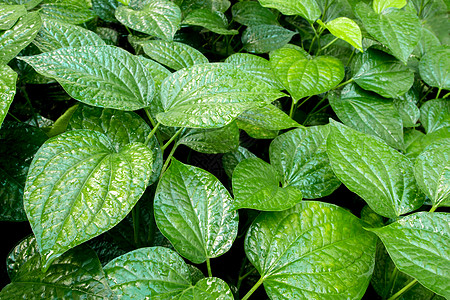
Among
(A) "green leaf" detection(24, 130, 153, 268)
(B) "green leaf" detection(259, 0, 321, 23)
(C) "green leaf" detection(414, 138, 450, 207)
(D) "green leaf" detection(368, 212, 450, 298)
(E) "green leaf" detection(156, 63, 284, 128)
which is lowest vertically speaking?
(D) "green leaf" detection(368, 212, 450, 298)

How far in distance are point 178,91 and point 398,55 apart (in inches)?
25.2

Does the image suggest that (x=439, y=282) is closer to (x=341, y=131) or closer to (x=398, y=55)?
(x=341, y=131)

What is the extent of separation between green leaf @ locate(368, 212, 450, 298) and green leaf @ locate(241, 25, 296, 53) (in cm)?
80

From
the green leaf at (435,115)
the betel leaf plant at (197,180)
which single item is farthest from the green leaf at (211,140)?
the green leaf at (435,115)

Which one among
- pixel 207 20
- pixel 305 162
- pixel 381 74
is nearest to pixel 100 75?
pixel 305 162

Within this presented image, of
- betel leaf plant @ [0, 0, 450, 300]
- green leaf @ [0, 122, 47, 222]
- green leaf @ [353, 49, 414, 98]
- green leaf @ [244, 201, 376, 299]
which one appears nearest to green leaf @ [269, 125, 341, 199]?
betel leaf plant @ [0, 0, 450, 300]

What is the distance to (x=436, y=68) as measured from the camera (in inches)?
44.7

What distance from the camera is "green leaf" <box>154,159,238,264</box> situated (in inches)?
24.1

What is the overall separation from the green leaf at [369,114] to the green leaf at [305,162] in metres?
0.21

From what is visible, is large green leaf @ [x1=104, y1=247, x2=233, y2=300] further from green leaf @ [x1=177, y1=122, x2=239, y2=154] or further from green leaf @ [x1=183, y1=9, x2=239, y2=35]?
green leaf @ [x1=183, y1=9, x2=239, y2=35]

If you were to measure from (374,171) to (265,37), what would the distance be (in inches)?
28.9

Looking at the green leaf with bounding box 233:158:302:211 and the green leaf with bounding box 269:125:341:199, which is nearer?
the green leaf with bounding box 233:158:302:211

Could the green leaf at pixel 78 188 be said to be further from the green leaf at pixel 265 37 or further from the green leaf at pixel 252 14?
the green leaf at pixel 252 14

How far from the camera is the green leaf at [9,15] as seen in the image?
2.31 ft
